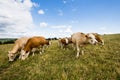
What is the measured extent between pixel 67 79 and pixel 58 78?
23.6 inches

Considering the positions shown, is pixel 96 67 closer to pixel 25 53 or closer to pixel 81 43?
pixel 81 43

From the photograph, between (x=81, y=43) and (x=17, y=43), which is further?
(x=17, y=43)

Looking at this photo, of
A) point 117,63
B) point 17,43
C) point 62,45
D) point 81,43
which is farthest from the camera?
point 62,45

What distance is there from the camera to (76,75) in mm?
9328

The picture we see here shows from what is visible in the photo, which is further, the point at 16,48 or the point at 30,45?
the point at 16,48

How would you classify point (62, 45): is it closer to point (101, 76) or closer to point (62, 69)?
point (62, 69)

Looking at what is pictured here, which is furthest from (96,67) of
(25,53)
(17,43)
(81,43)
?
(17,43)

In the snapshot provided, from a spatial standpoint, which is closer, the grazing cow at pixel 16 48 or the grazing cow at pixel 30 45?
the grazing cow at pixel 30 45

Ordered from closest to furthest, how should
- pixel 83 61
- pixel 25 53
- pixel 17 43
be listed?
pixel 83 61 → pixel 25 53 → pixel 17 43

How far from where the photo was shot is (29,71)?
36.3 feet

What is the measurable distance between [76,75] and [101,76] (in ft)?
4.65

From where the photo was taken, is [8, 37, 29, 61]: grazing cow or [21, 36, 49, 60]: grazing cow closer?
[21, 36, 49, 60]: grazing cow

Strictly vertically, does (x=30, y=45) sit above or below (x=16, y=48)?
above

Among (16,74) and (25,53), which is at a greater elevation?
(25,53)
